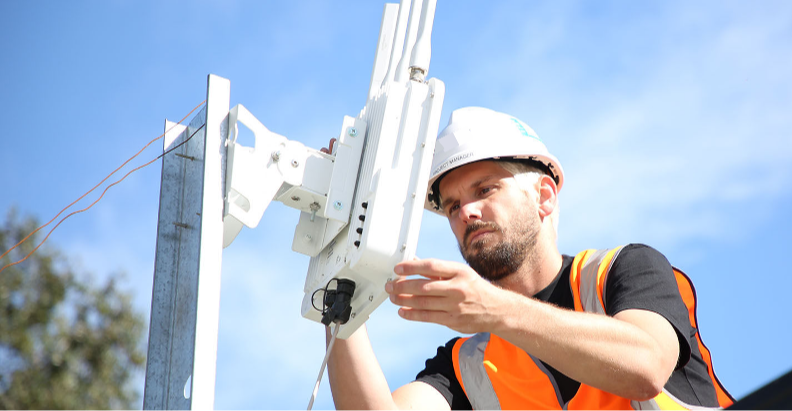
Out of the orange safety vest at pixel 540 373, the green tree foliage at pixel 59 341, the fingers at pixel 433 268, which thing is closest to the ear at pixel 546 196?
the orange safety vest at pixel 540 373

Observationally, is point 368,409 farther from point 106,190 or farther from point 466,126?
point 106,190

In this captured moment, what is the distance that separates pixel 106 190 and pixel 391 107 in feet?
5.87

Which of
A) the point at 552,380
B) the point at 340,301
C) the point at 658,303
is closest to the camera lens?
the point at 340,301

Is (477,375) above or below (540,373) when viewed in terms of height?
above

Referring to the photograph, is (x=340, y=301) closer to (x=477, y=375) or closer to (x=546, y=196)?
(x=477, y=375)

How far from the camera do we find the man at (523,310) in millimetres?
2359

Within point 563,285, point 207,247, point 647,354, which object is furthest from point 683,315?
point 207,247

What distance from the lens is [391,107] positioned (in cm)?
257

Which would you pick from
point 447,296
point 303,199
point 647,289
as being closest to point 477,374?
point 647,289

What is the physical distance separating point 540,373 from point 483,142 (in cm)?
106

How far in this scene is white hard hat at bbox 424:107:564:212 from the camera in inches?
141

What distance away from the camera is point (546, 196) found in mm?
3748

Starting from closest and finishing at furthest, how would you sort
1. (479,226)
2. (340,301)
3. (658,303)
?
(340,301), (658,303), (479,226)

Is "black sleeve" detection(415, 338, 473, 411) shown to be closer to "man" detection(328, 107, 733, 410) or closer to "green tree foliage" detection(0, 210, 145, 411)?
"man" detection(328, 107, 733, 410)
